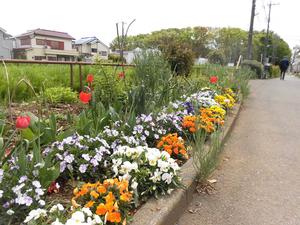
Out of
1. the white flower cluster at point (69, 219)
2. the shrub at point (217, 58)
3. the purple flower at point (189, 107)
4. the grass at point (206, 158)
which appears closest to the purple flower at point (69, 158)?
the white flower cluster at point (69, 219)

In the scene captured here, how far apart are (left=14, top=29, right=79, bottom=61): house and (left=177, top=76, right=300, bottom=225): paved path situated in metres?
45.8

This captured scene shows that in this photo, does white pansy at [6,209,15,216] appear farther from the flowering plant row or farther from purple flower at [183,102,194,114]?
purple flower at [183,102,194,114]

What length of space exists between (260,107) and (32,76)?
238 inches

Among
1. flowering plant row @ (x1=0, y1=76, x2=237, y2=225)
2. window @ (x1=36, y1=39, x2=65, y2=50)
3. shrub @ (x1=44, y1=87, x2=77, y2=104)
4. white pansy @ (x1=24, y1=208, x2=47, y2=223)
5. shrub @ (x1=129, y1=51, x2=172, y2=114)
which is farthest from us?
window @ (x1=36, y1=39, x2=65, y2=50)

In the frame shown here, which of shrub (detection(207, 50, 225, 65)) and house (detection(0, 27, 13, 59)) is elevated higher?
house (detection(0, 27, 13, 59))

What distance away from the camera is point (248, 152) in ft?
13.6

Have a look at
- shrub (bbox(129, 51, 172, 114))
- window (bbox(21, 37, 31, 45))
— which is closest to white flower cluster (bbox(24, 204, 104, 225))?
shrub (bbox(129, 51, 172, 114))

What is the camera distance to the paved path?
243 cm

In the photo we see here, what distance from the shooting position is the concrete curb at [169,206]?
6.42ft

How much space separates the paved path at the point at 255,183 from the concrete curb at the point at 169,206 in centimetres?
10

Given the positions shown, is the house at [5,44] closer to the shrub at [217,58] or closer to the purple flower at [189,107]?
the shrub at [217,58]

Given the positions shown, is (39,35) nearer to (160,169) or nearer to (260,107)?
(260,107)

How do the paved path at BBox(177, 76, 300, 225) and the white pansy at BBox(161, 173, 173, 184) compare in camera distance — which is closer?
the white pansy at BBox(161, 173, 173, 184)

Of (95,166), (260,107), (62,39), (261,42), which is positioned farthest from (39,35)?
(95,166)
